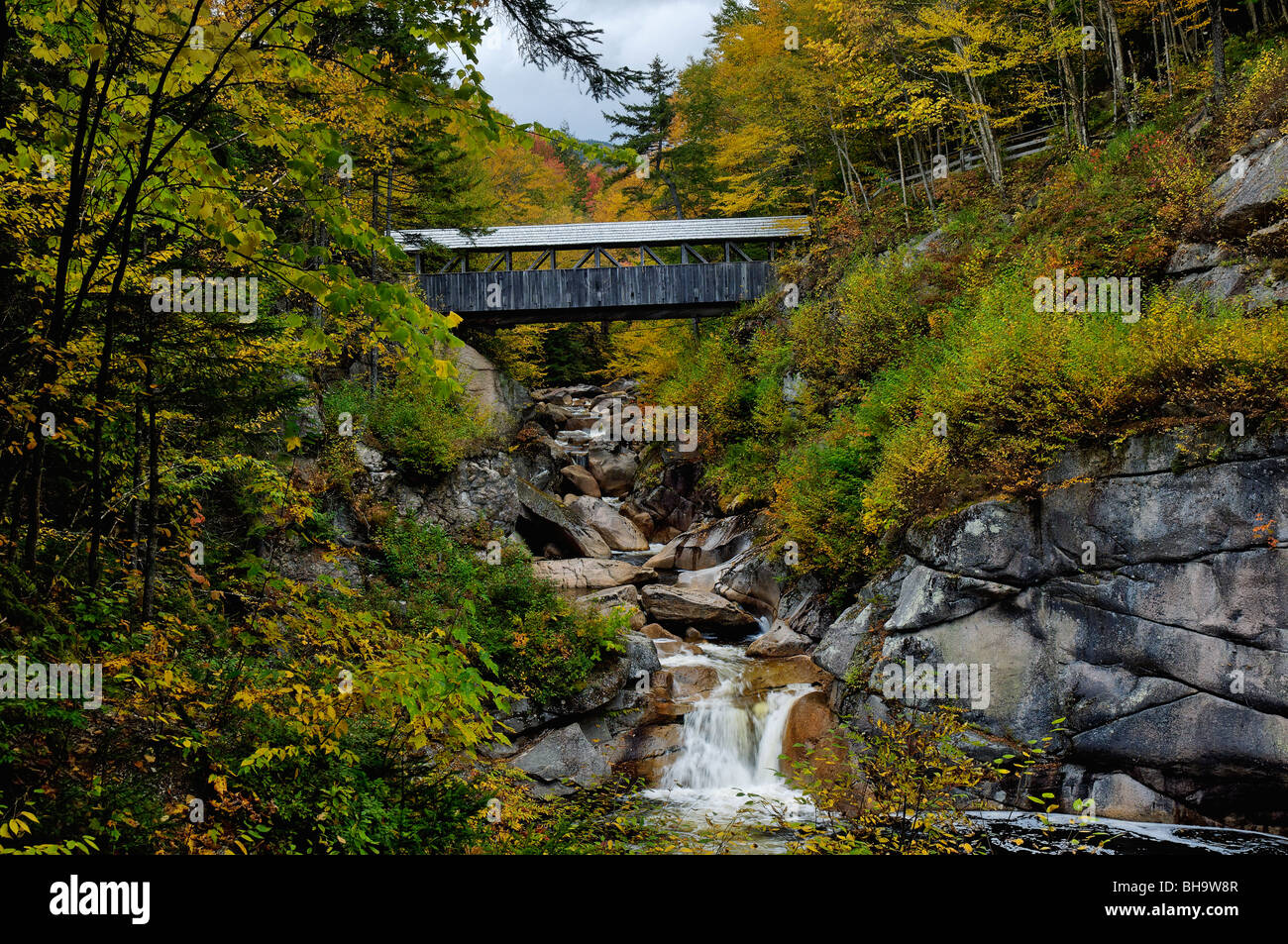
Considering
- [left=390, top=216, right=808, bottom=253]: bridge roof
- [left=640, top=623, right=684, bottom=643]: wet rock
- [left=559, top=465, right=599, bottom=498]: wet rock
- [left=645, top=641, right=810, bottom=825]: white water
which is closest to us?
[left=645, top=641, right=810, bottom=825]: white water

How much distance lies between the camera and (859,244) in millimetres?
19188

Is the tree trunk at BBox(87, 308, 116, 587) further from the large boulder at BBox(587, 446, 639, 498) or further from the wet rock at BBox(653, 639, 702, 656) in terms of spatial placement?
the large boulder at BBox(587, 446, 639, 498)

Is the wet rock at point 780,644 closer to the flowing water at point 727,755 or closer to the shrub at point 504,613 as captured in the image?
the flowing water at point 727,755

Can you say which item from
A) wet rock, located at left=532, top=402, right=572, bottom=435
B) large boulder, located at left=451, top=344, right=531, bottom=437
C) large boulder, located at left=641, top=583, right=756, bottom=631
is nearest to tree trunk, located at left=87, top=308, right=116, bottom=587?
large boulder, located at left=641, top=583, right=756, bottom=631

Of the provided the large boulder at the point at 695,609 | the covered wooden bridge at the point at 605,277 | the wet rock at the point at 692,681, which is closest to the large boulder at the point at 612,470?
the covered wooden bridge at the point at 605,277

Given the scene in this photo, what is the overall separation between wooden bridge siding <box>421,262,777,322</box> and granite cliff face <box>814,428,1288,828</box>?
50.1 ft

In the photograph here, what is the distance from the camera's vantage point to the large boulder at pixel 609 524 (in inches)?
790

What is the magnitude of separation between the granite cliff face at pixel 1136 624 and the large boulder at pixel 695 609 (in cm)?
481

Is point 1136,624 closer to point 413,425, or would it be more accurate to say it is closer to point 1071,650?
point 1071,650

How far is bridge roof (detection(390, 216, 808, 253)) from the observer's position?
74.0ft

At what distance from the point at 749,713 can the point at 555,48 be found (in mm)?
9442

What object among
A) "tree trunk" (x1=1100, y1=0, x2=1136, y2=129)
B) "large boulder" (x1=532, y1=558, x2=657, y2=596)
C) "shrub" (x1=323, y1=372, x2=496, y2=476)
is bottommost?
"large boulder" (x1=532, y1=558, x2=657, y2=596)
